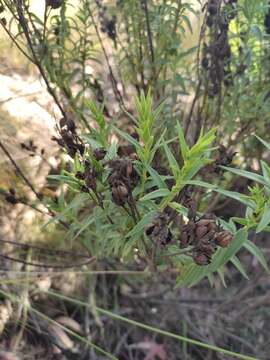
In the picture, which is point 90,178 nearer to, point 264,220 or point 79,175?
point 79,175

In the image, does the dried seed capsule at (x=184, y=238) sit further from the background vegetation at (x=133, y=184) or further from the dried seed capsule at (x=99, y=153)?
the dried seed capsule at (x=99, y=153)

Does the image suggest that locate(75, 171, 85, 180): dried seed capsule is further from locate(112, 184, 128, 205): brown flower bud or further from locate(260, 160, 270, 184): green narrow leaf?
locate(260, 160, 270, 184): green narrow leaf

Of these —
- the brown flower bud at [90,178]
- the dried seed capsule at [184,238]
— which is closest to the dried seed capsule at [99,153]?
the brown flower bud at [90,178]

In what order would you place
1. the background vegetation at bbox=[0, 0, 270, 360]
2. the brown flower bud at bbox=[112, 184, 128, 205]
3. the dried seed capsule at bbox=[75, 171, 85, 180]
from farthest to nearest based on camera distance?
the background vegetation at bbox=[0, 0, 270, 360]
the dried seed capsule at bbox=[75, 171, 85, 180]
the brown flower bud at bbox=[112, 184, 128, 205]

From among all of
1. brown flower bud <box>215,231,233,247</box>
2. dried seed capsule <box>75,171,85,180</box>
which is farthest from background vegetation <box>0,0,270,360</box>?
brown flower bud <box>215,231,233,247</box>

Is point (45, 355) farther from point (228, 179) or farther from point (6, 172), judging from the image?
point (228, 179)

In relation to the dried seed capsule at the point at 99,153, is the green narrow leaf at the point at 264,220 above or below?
below

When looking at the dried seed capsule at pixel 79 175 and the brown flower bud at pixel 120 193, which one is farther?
the dried seed capsule at pixel 79 175

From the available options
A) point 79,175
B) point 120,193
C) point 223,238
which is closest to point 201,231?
point 223,238

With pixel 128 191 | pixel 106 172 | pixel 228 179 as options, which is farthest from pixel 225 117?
pixel 128 191

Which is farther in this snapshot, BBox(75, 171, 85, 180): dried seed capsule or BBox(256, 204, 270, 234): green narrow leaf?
BBox(75, 171, 85, 180): dried seed capsule

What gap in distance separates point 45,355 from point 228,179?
948 millimetres

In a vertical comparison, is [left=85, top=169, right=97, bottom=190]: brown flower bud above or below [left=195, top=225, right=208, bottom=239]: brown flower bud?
above

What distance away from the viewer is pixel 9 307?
76.2 inches
